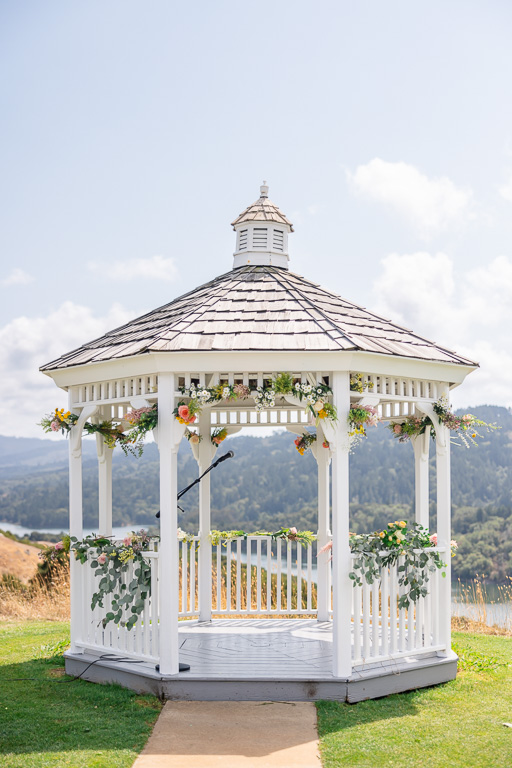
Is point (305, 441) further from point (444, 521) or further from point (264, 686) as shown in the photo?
point (264, 686)

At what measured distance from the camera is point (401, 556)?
7438 millimetres

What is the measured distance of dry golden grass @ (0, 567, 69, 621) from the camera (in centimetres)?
1305

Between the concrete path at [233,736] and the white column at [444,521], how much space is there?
186 cm

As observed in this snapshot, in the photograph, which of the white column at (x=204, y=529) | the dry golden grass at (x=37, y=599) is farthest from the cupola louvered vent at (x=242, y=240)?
the dry golden grass at (x=37, y=599)

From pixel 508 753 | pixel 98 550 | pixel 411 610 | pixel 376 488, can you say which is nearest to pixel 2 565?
pixel 98 550

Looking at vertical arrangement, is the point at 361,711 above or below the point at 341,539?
below

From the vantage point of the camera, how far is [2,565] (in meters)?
18.4

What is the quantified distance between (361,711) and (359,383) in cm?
291

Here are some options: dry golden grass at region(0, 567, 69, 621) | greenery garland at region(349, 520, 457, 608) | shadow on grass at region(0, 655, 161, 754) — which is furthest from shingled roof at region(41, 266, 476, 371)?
dry golden grass at region(0, 567, 69, 621)

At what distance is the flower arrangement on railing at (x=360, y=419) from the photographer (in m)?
6.85

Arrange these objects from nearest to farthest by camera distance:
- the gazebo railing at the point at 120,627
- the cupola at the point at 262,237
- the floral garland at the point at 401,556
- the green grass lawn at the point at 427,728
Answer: the green grass lawn at the point at 427,728, the floral garland at the point at 401,556, the gazebo railing at the point at 120,627, the cupola at the point at 262,237

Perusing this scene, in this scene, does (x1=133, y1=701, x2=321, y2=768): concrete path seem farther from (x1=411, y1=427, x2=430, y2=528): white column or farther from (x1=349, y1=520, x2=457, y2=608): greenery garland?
(x1=411, y1=427, x2=430, y2=528): white column

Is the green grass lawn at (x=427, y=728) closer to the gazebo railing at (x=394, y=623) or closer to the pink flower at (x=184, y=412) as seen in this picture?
the gazebo railing at (x=394, y=623)

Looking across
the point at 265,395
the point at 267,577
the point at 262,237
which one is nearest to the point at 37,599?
the point at 267,577
